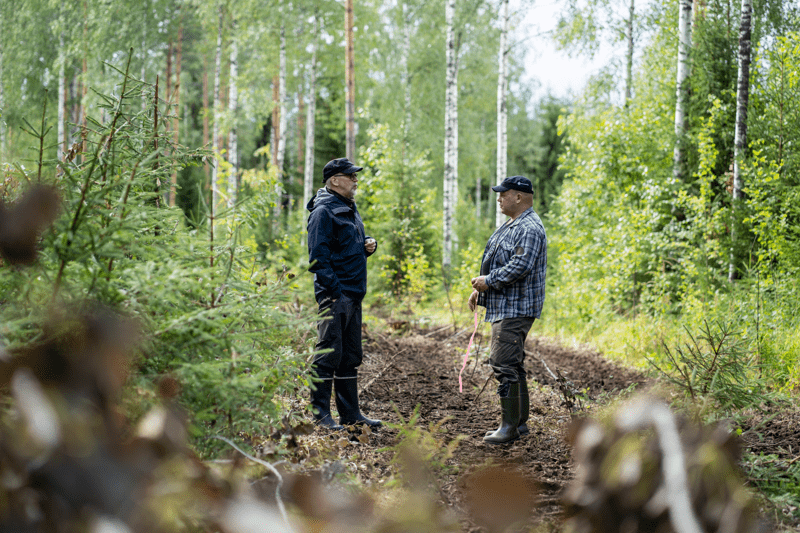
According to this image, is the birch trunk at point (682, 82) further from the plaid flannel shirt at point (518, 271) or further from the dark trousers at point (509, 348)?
the dark trousers at point (509, 348)

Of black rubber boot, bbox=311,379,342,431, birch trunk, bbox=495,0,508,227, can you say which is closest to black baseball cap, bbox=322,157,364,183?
black rubber boot, bbox=311,379,342,431

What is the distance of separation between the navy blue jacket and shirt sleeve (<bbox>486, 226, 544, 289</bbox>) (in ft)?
3.85

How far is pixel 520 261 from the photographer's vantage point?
15.4 feet

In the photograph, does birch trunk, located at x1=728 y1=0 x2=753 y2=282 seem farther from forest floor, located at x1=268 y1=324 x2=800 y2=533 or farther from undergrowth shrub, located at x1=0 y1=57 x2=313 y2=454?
undergrowth shrub, located at x1=0 y1=57 x2=313 y2=454

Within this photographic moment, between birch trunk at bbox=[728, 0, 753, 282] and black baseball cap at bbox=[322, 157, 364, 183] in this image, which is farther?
birch trunk at bbox=[728, 0, 753, 282]

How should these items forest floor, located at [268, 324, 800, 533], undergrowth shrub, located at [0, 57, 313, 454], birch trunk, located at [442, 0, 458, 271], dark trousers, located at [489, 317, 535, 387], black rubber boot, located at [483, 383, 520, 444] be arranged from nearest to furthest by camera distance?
undergrowth shrub, located at [0, 57, 313, 454] < forest floor, located at [268, 324, 800, 533] < black rubber boot, located at [483, 383, 520, 444] < dark trousers, located at [489, 317, 535, 387] < birch trunk, located at [442, 0, 458, 271]

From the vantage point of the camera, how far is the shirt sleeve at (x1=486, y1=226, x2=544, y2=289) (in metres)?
4.69

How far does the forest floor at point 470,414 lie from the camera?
324 centimetres

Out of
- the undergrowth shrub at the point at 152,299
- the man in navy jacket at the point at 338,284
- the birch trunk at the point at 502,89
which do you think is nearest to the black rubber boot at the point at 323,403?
the man in navy jacket at the point at 338,284

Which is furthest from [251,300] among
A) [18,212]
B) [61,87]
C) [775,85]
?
[61,87]

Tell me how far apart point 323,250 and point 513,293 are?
1.67 meters

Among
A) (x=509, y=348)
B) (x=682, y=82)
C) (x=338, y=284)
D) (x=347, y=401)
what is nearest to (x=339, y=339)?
(x=338, y=284)

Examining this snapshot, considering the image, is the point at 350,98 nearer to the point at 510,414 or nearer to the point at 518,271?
the point at 518,271

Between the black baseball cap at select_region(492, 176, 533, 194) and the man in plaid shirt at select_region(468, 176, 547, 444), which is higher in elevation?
the black baseball cap at select_region(492, 176, 533, 194)
